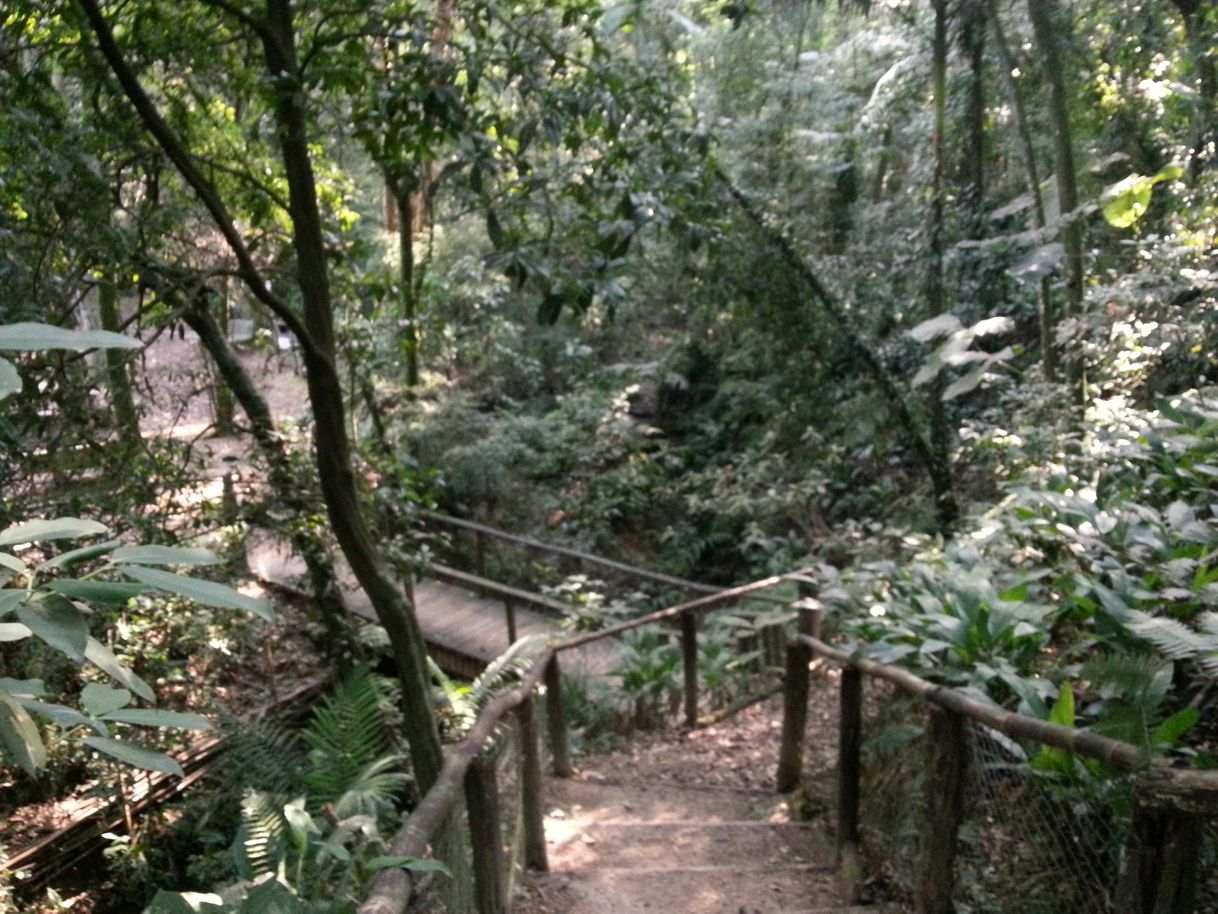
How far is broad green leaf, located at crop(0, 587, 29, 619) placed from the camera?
2.65ft

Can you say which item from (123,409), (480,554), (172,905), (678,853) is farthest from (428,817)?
(480,554)

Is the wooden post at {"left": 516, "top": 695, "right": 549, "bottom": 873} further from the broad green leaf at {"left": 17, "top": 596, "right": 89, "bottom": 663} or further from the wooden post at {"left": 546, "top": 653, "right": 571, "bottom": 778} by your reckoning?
the broad green leaf at {"left": 17, "top": 596, "right": 89, "bottom": 663}

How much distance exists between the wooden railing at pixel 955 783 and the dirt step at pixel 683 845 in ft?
1.77

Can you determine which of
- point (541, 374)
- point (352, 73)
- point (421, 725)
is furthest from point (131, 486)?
point (541, 374)

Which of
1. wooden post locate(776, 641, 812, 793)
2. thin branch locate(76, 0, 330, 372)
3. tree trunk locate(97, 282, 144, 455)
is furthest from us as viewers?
wooden post locate(776, 641, 812, 793)

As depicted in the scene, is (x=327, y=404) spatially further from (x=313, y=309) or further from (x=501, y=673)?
(x=501, y=673)

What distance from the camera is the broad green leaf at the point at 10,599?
0.81 metres

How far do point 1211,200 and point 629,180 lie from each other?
4.75 metres

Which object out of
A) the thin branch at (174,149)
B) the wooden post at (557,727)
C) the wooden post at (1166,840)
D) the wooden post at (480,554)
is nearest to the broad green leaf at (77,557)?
the wooden post at (1166,840)

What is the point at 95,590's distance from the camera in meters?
0.89

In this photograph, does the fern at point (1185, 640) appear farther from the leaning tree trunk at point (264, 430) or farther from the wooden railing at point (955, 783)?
the leaning tree trunk at point (264, 430)

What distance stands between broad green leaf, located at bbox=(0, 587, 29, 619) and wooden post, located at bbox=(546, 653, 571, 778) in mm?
5059

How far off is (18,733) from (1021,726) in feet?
7.88

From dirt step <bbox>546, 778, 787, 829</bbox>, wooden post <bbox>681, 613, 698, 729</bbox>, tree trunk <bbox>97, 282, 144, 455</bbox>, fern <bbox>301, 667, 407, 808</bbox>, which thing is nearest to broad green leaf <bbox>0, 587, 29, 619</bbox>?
fern <bbox>301, 667, 407, 808</bbox>
